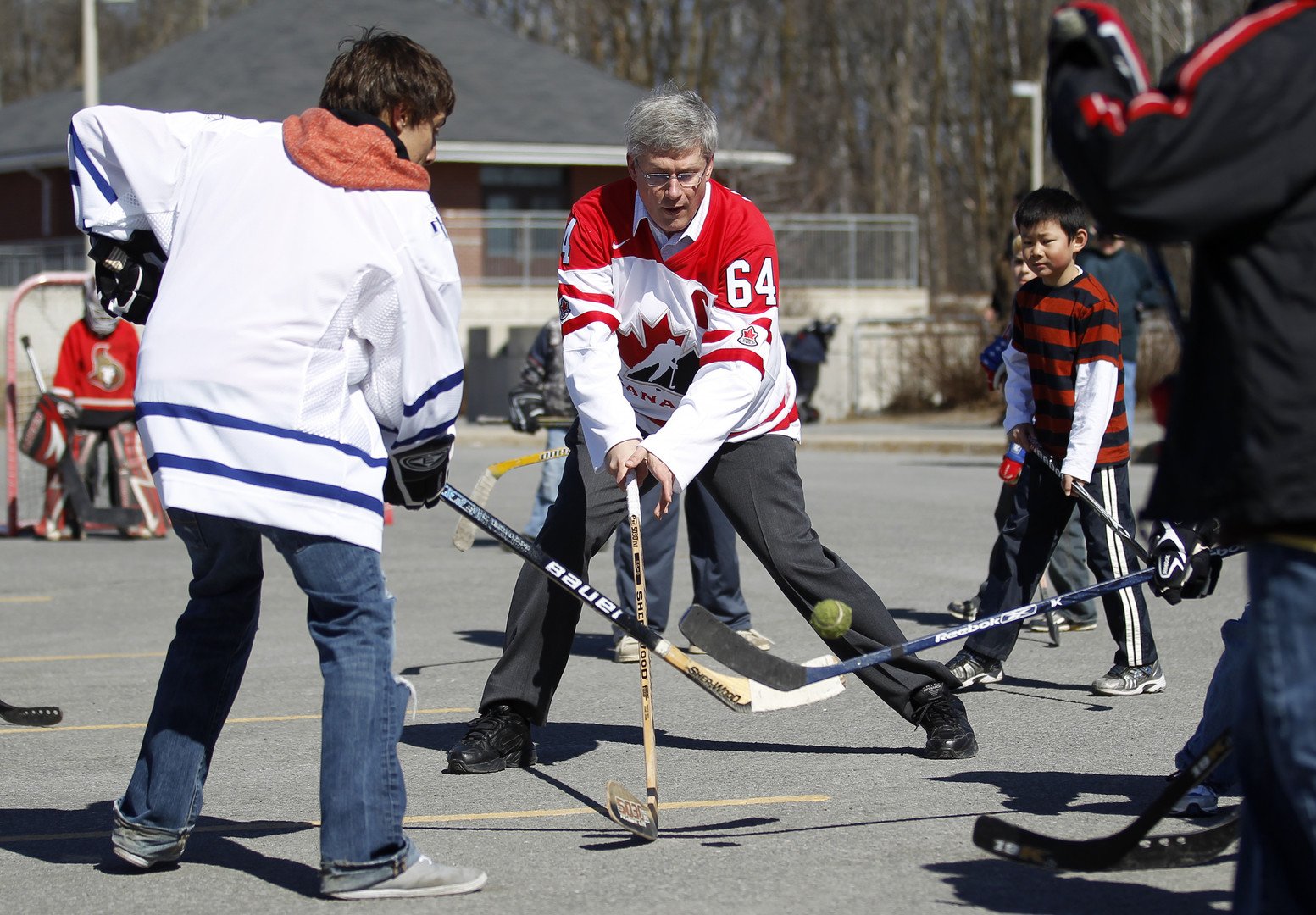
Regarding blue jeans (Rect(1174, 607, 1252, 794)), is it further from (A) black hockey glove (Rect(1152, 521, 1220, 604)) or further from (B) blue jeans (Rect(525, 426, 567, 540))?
(B) blue jeans (Rect(525, 426, 567, 540))

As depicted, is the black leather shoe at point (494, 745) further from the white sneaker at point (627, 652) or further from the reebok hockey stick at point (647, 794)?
the white sneaker at point (627, 652)

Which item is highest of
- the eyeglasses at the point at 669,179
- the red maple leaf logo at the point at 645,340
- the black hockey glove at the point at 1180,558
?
the eyeglasses at the point at 669,179

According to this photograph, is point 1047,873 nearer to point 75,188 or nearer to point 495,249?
point 75,188

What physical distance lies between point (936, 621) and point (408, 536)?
4.78 metres

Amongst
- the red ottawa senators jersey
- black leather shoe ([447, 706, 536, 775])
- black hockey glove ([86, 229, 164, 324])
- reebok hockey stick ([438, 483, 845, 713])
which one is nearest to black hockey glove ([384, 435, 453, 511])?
reebok hockey stick ([438, 483, 845, 713])

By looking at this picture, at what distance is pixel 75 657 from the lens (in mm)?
7238

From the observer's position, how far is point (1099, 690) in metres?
6.07

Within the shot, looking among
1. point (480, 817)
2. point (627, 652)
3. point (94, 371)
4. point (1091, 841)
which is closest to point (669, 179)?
point (480, 817)

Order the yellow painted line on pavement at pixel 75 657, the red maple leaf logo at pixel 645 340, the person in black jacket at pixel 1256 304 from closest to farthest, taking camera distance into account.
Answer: the person in black jacket at pixel 1256 304 < the red maple leaf logo at pixel 645 340 < the yellow painted line on pavement at pixel 75 657

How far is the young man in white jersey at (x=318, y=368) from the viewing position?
365 centimetres

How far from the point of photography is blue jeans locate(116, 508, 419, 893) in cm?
373

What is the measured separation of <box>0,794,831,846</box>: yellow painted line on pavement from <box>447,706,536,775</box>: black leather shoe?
447 millimetres

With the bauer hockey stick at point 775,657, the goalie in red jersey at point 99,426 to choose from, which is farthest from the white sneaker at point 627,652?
the goalie in red jersey at point 99,426

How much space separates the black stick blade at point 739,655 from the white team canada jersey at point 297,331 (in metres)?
0.94
